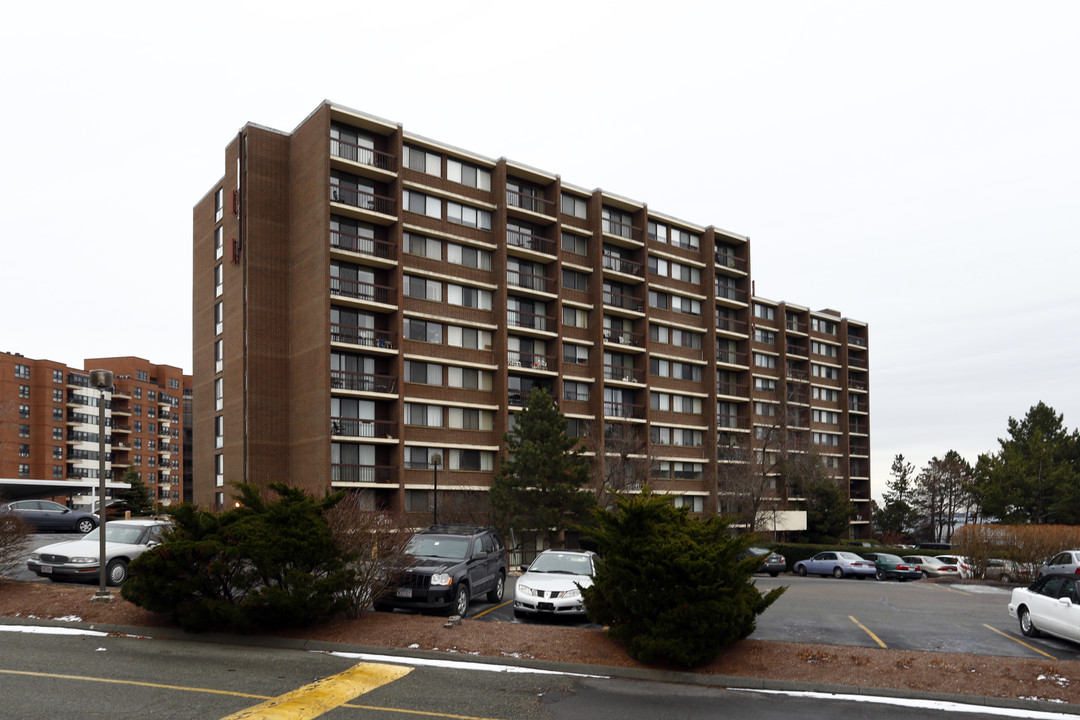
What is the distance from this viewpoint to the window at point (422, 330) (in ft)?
156

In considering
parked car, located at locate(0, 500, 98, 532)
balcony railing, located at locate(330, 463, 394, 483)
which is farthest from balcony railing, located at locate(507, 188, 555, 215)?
parked car, located at locate(0, 500, 98, 532)

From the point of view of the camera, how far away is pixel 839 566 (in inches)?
1697

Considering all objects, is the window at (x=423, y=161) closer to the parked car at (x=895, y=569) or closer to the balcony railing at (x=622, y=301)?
the balcony railing at (x=622, y=301)

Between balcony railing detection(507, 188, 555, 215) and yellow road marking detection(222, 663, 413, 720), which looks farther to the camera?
balcony railing detection(507, 188, 555, 215)

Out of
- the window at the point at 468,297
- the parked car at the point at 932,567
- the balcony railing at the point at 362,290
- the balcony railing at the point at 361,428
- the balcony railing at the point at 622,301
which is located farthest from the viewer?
the balcony railing at the point at 622,301

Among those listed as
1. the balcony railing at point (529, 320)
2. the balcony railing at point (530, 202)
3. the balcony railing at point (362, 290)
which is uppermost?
the balcony railing at point (530, 202)

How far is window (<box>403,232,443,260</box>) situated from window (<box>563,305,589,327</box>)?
423 inches

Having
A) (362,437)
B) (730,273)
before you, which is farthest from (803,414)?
(362,437)

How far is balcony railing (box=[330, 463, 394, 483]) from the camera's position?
43.2 meters

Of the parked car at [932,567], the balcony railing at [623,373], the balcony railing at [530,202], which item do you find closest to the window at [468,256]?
the balcony railing at [530,202]

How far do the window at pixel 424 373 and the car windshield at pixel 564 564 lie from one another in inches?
1161

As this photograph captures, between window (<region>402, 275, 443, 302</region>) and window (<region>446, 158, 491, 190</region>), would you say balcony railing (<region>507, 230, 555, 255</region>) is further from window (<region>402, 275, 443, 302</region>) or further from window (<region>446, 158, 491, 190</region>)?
window (<region>402, 275, 443, 302</region>)

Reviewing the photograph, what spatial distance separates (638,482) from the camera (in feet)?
171

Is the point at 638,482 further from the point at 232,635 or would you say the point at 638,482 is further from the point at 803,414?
the point at 232,635
